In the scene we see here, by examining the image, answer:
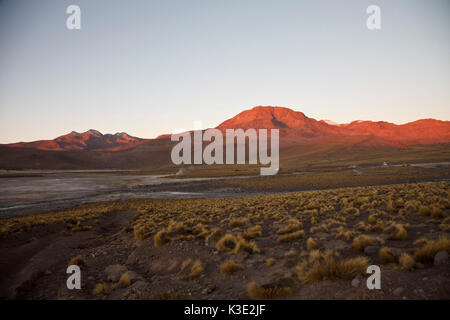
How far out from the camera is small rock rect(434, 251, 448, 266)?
545 centimetres

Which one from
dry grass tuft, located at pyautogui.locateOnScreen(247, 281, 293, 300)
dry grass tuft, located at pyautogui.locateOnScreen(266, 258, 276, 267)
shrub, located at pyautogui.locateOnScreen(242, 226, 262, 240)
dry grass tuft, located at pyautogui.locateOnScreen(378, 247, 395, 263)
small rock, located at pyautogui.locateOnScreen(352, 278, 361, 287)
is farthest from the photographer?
shrub, located at pyautogui.locateOnScreen(242, 226, 262, 240)

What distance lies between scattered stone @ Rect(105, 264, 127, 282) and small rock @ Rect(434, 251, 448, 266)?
8.52 m

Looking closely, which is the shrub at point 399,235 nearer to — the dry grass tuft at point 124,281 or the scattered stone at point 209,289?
the scattered stone at point 209,289

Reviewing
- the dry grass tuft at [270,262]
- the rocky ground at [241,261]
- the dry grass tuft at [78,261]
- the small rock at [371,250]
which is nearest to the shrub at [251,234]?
the rocky ground at [241,261]

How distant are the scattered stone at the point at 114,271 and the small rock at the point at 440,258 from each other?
335 inches

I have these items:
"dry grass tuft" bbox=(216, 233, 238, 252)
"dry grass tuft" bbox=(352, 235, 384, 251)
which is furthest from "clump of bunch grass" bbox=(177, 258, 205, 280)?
"dry grass tuft" bbox=(352, 235, 384, 251)

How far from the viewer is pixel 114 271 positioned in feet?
27.0

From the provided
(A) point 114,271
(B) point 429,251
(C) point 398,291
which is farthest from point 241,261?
(B) point 429,251

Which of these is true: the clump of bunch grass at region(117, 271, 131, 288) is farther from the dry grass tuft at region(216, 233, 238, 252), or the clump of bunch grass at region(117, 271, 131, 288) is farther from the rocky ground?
the dry grass tuft at region(216, 233, 238, 252)

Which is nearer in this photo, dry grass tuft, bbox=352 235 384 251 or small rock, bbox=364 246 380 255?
small rock, bbox=364 246 380 255

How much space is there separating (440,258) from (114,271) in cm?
910

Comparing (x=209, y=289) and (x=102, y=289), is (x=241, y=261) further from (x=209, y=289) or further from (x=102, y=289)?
(x=102, y=289)

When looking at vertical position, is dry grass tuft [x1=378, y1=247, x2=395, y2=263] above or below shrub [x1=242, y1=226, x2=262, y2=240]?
above
